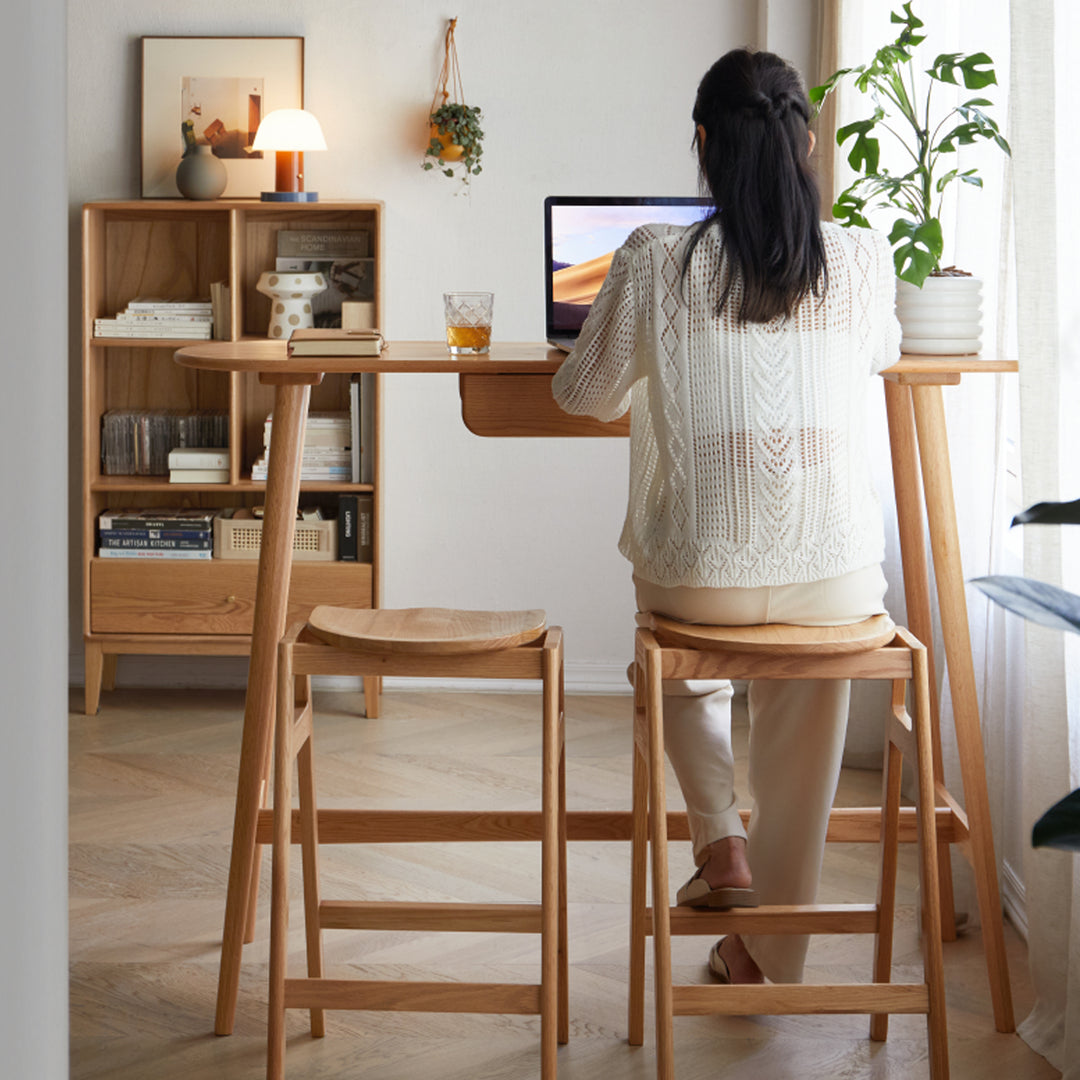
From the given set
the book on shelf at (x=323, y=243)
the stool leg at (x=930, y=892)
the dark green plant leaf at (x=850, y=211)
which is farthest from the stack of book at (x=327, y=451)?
the stool leg at (x=930, y=892)

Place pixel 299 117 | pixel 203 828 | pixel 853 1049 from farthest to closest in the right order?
pixel 299 117 < pixel 203 828 < pixel 853 1049

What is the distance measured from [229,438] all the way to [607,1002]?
2354mm

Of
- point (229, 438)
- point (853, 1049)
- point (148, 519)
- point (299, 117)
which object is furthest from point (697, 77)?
point (853, 1049)

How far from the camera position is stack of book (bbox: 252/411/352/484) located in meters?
4.01

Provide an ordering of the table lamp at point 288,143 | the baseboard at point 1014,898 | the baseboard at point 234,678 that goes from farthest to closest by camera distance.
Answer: the baseboard at point 234,678, the table lamp at point 288,143, the baseboard at point 1014,898

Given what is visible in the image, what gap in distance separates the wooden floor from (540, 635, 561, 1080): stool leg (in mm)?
235

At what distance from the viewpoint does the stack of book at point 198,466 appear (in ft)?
13.2

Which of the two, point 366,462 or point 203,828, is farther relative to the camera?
point 366,462

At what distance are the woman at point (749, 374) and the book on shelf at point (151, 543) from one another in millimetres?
2317

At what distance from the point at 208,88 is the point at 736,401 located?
2.84 meters

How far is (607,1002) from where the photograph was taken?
7.45ft

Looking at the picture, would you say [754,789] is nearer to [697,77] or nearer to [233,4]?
[697,77]

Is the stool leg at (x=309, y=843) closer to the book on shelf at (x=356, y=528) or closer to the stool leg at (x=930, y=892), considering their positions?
the stool leg at (x=930, y=892)

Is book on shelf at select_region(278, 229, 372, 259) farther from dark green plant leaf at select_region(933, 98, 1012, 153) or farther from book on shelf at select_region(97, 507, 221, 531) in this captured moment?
dark green plant leaf at select_region(933, 98, 1012, 153)
